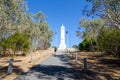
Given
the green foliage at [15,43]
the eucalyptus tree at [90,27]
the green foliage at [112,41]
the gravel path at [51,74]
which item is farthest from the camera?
the eucalyptus tree at [90,27]

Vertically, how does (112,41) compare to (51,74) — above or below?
above

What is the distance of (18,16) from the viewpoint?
22516 millimetres

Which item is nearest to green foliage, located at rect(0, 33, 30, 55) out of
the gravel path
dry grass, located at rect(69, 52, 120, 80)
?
dry grass, located at rect(69, 52, 120, 80)

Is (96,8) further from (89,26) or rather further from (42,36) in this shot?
(42,36)

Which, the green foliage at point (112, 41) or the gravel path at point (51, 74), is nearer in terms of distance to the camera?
the gravel path at point (51, 74)

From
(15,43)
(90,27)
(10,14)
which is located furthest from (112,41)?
(90,27)

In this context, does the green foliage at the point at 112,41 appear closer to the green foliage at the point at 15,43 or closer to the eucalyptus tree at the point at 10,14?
the eucalyptus tree at the point at 10,14

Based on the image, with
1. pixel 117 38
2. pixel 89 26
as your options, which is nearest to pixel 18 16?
pixel 117 38

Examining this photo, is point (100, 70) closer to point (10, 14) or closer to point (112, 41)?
point (10, 14)

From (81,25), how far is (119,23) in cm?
5475

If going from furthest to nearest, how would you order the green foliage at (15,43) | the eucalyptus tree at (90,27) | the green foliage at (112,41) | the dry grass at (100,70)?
the eucalyptus tree at (90,27), the green foliage at (15,43), the green foliage at (112,41), the dry grass at (100,70)

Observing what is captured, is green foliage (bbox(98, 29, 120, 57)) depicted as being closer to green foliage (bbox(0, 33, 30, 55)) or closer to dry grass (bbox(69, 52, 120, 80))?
dry grass (bbox(69, 52, 120, 80))

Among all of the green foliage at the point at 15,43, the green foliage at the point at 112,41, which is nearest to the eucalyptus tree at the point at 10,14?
the green foliage at the point at 112,41

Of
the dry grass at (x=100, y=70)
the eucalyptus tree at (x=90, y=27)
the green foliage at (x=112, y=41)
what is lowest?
the dry grass at (x=100, y=70)
